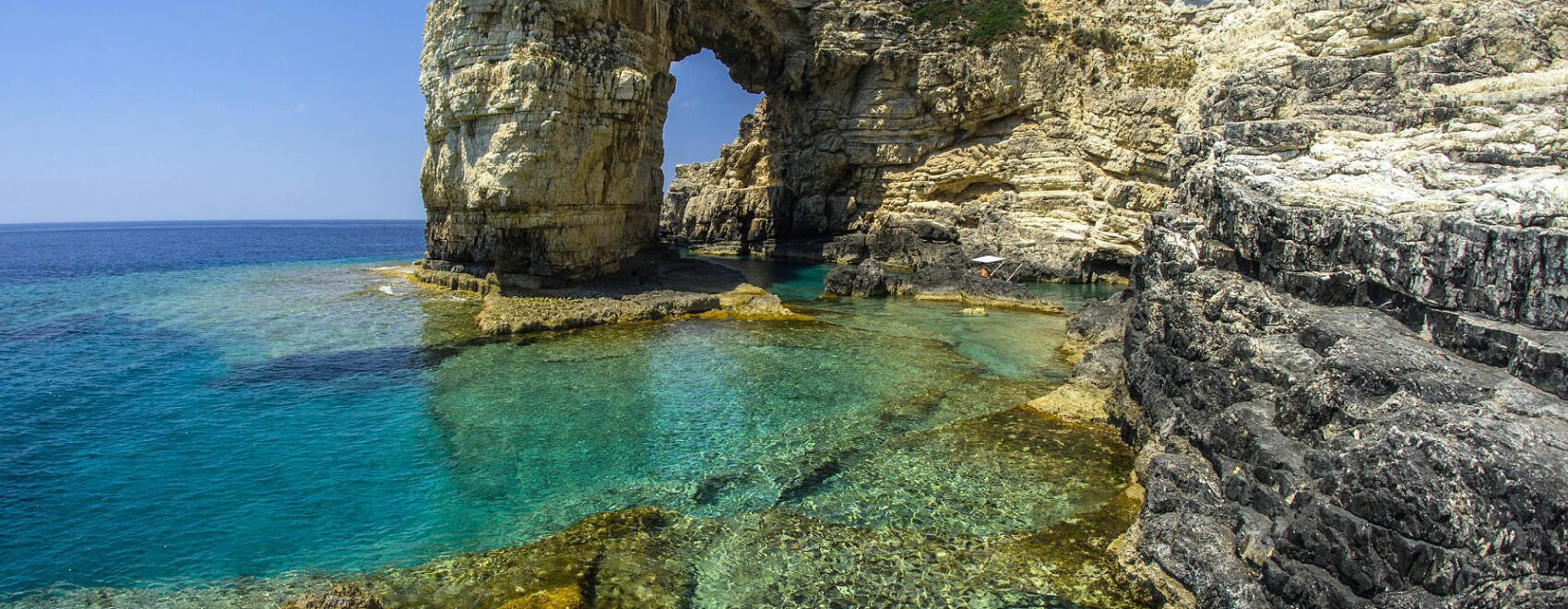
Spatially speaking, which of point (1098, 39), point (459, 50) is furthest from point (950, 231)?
point (459, 50)

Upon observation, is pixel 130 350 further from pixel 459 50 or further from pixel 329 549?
pixel 329 549

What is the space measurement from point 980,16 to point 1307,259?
35.6m

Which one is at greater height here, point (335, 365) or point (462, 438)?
point (335, 365)

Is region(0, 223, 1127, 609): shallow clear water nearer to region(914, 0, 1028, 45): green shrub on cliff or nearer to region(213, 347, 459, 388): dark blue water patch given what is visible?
region(213, 347, 459, 388): dark blue water patch

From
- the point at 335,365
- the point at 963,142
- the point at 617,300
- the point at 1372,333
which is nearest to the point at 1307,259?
the point at 1372,333

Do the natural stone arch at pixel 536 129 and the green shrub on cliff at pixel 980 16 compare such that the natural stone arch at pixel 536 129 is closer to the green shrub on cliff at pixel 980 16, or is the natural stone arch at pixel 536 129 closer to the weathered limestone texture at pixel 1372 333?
the weathered limestone texture at pixel 1372 333

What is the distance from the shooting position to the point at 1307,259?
859cm

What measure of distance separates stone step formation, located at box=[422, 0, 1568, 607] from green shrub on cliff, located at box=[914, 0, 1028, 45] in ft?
33.9

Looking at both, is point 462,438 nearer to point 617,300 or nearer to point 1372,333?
point 617,300

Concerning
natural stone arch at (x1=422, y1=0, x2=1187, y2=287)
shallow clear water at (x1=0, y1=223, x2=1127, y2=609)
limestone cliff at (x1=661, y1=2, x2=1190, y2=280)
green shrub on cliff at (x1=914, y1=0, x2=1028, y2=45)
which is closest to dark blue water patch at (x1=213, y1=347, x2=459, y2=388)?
shallow clear water at (x1=0, y1=223, x2=1127, y2=609)

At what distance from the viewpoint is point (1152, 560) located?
754 cm

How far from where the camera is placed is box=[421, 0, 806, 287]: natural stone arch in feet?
75.2

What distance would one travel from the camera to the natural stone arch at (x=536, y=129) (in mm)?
22906

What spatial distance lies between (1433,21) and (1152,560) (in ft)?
37.2
